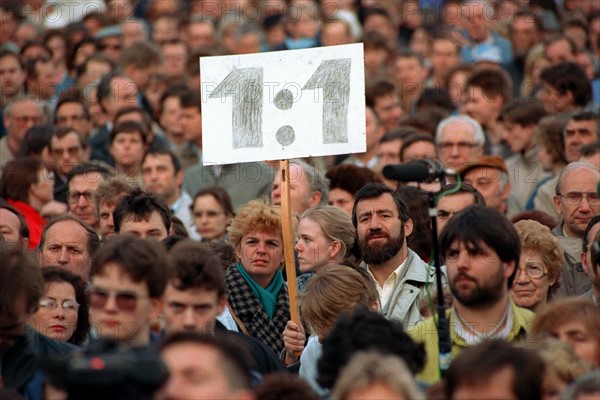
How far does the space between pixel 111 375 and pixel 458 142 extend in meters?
7.88

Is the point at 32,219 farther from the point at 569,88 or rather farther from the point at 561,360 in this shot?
the point at 561,360

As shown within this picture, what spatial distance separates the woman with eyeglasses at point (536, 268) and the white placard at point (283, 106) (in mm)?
1269

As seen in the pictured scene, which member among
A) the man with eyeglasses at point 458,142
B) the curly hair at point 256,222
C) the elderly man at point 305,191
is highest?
the man with eyeglasses at point 458,142

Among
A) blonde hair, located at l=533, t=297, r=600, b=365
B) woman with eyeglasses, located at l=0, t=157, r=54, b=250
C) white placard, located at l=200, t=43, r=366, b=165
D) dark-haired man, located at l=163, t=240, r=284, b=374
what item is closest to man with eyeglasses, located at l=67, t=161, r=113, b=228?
woman with eyeglasses, located at l=0, t=157, r=54, b=250

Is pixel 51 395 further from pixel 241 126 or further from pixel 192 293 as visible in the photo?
pixel 241 126

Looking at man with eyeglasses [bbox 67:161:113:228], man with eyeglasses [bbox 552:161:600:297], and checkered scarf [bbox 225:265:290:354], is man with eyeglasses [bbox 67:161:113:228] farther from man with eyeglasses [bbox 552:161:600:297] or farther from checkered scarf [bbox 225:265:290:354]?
man with eyeglasses [bbox 552:161:600:297]

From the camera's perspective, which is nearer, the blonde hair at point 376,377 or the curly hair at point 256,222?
the blonde hair at point 376,377

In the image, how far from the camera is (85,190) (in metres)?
12.0

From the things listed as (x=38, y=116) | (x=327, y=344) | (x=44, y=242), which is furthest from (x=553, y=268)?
(x=38, y=116)

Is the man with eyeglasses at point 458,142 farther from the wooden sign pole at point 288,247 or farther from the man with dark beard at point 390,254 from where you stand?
the wooden sign pole at point 288,247

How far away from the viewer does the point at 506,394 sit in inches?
246

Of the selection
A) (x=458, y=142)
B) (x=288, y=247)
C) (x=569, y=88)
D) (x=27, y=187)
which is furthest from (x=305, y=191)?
(x=569, y=88)

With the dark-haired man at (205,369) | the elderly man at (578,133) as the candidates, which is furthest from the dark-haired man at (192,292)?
the elderly man at (578,133)

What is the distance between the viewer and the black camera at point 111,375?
18.2 ft
